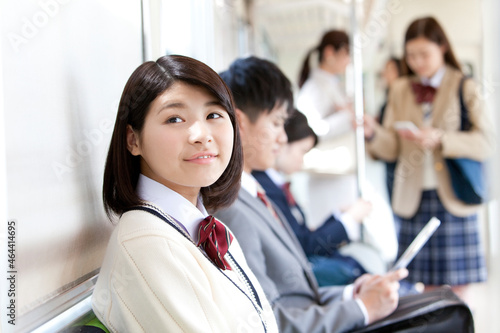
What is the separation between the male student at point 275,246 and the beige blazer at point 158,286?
327 millimetres

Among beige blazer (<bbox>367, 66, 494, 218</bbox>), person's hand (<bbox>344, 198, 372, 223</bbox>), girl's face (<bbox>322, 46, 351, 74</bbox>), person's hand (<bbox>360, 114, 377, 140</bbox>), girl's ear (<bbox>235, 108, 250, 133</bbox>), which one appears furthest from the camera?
girl's face (<bbox>322, 46, 351, 74</bbox>)

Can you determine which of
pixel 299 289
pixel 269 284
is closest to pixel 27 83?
pixel 269 284

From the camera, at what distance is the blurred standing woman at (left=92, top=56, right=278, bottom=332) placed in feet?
1.93

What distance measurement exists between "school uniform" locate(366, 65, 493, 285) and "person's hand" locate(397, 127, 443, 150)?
0.11ft

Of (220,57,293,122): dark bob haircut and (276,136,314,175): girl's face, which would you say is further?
(276,136,314,175): girl's face

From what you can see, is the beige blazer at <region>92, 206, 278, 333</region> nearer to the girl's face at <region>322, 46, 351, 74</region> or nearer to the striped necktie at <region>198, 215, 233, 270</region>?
the striped necktie at <region>198, 215, 233, 270</region>

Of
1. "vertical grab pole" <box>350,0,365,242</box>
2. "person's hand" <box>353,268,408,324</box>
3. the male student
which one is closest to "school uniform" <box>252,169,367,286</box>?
the male student

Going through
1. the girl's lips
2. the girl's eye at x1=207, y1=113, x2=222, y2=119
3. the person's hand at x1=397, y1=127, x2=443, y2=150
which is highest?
the girl's eye at x1=207, y1=113, x2=222, y2=119

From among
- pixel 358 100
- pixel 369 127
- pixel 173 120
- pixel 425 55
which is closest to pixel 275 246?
pixel 173 120

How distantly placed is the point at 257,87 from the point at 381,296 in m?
0.54

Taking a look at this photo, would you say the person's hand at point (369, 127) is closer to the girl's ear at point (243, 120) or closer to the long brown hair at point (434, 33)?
the long brown hair at point (434, 33)

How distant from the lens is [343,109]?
2.58m

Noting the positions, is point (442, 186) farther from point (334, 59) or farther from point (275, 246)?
point (275, 246)

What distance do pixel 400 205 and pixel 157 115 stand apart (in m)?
1.76
